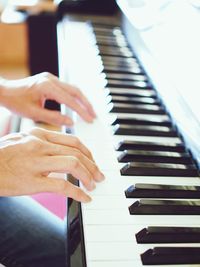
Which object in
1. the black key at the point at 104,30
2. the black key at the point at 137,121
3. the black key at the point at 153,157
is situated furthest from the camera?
the black key at the point at 104,30

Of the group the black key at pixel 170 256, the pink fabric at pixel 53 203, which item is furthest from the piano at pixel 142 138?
the pink fabric at pixel 53 203

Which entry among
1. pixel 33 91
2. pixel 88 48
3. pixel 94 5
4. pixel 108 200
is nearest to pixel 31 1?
pixel 94 5

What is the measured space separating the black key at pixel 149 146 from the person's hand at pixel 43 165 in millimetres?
115

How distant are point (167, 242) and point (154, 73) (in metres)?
0.53

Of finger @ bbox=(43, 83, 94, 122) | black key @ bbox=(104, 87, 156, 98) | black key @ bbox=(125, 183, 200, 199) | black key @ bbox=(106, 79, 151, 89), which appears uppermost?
Answer: black key @ bbox=(106, 79, 151, 89)

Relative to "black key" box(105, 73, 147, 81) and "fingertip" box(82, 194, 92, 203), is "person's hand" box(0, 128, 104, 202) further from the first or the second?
"black key" box(105, 73, 147, 81)

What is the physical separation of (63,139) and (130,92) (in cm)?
37

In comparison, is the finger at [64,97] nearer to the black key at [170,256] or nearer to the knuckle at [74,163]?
the knuckle at [74,163]

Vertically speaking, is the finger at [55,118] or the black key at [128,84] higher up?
the black key at [128,84]

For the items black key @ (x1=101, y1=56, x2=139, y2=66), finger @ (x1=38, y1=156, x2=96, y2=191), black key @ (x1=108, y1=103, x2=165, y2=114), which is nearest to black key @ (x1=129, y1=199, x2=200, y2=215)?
finger @ (x1=38, y1=156, x2=96, y2=191)

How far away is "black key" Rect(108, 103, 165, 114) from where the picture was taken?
1.00m

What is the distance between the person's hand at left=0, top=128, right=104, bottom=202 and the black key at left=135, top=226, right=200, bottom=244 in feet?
0.40

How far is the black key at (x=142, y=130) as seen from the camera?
921 mm

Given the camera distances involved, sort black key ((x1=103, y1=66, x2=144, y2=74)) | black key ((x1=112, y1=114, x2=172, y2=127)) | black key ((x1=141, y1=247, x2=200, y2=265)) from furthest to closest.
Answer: black key ((x1=103, y1=66, x2=144, y2=74))
black key ((x1=112, y1=114, x2=172, y2=127))
black key ((x1=141, y1=247, x2=200, y2=265))
